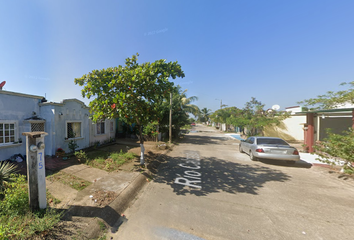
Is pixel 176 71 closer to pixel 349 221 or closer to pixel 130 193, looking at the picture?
pixel 130 193

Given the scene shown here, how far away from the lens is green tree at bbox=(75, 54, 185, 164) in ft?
14.9

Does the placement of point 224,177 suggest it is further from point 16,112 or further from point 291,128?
point 291,128

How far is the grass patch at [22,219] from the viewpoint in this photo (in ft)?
7.06

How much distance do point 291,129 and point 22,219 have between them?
21555 mm

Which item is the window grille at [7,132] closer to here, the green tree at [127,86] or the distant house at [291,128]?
the green tree at [127,86]

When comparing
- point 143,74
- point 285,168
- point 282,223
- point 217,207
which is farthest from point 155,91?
point 285,168

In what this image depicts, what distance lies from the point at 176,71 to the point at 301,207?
5.45 m

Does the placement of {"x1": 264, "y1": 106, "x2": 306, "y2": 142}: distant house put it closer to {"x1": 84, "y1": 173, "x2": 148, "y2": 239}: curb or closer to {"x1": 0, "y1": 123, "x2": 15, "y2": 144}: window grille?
{"x1": 84, "y1": 173, "x2": 148, "y2": 239}: curb

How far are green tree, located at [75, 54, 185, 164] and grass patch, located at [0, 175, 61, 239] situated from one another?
2.88m

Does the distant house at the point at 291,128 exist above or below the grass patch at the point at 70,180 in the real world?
above

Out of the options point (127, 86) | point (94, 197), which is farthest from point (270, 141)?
point (94, 197)

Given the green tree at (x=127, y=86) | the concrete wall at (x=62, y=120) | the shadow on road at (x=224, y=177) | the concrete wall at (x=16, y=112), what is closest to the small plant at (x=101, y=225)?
the shadow on road at (x=224, y=177)

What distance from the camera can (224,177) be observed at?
525 centimetres

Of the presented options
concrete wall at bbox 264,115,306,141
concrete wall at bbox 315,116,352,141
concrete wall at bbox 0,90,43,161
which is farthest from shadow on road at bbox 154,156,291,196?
concrete wall at bbox 264,115,306,141
